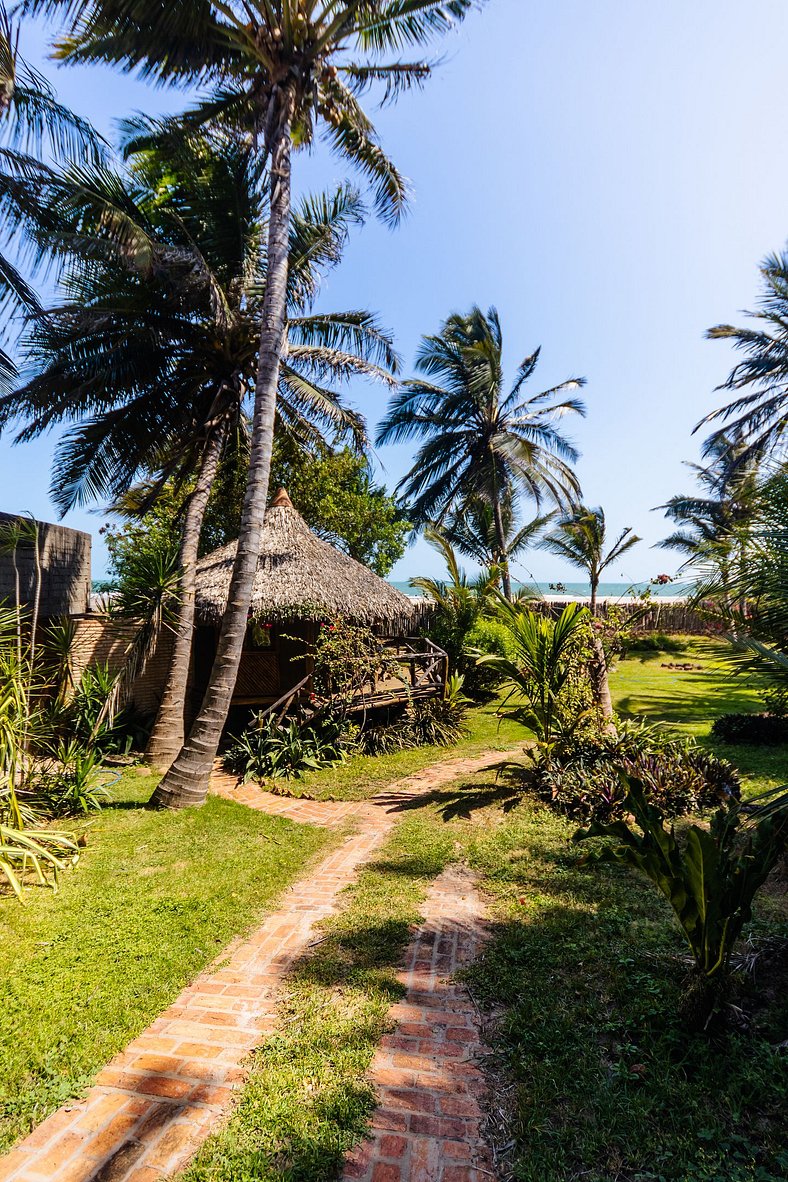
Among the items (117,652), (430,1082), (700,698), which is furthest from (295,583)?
(700,698)

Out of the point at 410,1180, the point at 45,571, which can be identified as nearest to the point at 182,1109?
the point at 410,1180

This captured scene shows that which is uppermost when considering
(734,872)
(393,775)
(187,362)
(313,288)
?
(313,288)

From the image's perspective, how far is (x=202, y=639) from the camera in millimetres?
11242

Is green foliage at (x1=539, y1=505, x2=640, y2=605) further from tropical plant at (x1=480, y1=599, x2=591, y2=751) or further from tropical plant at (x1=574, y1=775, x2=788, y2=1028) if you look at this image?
tropical plant at (x1=574, y1=775, x2=788, y2=1028)

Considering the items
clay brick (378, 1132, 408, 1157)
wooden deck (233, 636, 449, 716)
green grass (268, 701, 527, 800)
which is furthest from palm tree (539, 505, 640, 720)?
clay brick (378, 1132, 408, 1157)

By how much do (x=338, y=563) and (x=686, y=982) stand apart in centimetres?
990

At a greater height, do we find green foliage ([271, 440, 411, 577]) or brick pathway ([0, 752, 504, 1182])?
green foliage ([271, 440, 411, 577])

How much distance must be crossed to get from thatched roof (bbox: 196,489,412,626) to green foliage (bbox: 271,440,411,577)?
486 cm

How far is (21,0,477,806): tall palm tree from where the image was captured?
6270mm

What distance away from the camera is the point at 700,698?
12.8 meters

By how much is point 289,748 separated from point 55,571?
4.78 meters

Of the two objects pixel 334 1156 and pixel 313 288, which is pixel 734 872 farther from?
pixel 313 288

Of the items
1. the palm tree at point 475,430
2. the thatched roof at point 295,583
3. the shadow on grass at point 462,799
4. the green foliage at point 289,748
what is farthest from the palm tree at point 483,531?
the shadow on grass at point 462,799

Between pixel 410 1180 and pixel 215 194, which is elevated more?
pixel 215 194
